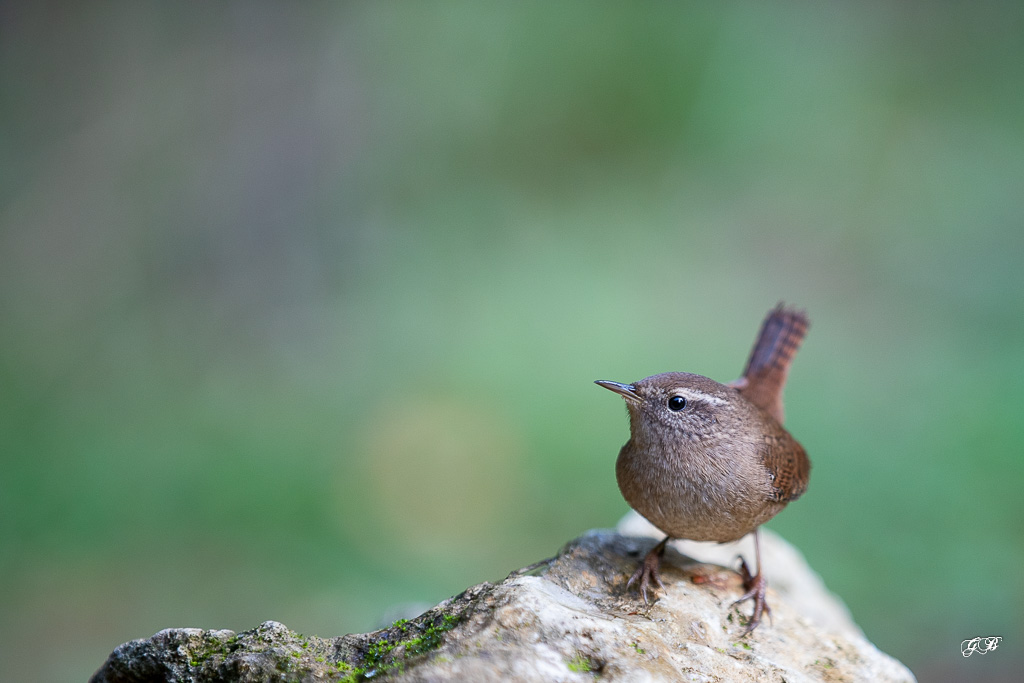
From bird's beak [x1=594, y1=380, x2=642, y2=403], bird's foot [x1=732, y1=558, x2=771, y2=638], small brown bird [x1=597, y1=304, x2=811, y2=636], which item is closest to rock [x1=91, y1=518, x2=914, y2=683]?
bird's foot [x1=732, y1=558, x2=771, y2=638]

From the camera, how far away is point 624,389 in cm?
346

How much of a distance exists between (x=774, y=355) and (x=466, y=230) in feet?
15.8

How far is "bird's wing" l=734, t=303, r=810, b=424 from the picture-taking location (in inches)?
176

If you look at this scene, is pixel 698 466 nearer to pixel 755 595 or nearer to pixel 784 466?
pixel 784 466

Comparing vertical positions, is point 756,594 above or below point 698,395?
below

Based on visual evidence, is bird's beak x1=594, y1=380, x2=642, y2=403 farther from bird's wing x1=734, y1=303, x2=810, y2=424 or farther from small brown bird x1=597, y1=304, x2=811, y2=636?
bird's wing x1=734, y1=303, x2=810, y2=424

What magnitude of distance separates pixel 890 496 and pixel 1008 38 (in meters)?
4.94

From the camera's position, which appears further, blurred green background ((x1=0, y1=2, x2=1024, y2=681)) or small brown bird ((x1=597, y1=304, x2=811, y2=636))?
blurred green background ((x1=0, y1=2, x2=1024, y2=681))

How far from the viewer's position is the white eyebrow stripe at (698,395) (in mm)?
3494

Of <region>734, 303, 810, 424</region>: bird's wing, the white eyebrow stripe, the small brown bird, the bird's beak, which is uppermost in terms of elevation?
<region>734, 303, 810, 424</region>: bird's wing

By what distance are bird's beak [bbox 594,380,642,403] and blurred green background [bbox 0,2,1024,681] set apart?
402cm

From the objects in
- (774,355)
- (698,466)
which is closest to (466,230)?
(774,355)

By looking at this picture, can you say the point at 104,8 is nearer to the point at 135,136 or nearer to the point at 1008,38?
the point at 135,136

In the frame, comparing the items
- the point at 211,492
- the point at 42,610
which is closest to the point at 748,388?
the point at 211,492
